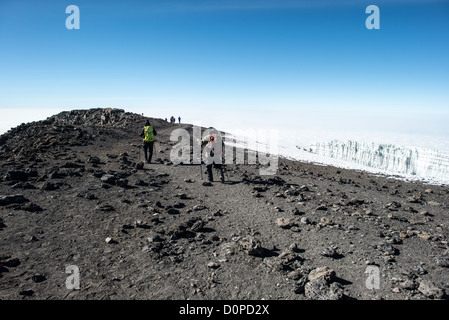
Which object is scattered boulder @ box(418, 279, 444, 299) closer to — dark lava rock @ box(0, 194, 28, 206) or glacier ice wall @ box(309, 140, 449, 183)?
dark lava rock @ box(0, 194, 28, 206)

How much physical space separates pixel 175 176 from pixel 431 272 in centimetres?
887

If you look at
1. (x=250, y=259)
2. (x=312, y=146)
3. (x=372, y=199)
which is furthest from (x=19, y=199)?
(x=312, y=146)

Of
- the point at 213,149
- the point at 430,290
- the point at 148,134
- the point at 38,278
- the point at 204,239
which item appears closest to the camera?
the point at 430,290

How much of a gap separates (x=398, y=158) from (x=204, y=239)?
28.5 m

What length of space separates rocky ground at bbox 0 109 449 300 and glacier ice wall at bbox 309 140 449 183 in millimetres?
17706

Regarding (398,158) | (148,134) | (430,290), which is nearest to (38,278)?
(430,290)

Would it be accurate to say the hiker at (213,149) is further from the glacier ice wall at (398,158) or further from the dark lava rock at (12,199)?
the glacier ice wall at (398,158)

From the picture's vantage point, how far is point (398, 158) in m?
27.5

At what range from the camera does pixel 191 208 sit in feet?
26.3

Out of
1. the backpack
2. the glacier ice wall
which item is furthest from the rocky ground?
the glacier ice wall

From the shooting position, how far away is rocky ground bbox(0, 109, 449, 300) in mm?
4469

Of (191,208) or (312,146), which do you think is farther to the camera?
(312,146)

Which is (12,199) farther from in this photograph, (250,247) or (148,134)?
(250,247)

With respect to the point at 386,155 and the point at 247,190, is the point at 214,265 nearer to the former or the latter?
the point at 247,190
